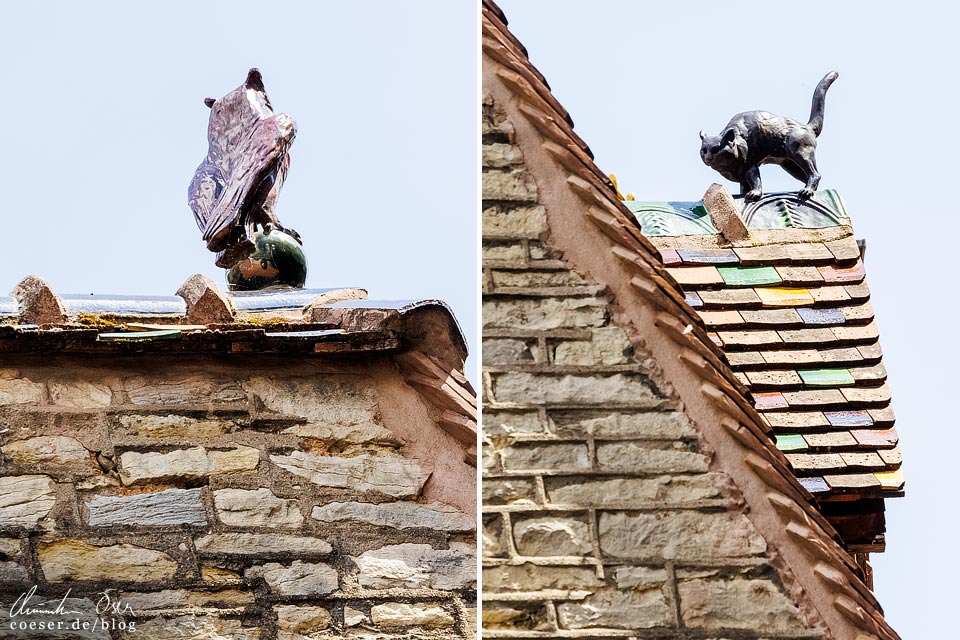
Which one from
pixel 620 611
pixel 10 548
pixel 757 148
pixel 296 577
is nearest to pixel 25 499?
pixel 10 548

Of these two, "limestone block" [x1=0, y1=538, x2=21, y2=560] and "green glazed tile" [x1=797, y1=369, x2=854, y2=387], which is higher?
"green glazed tile" [x1=797, y1=369, x2=854, y2=387]

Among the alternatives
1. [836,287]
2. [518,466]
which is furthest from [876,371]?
[518,466]

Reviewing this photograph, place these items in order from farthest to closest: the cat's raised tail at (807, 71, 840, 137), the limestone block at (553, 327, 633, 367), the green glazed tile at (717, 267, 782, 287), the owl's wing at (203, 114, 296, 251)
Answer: the cat's raised tail at (807, 71, 840, 137)
the owl's wing at (203, 114, 296, 251)
the green glazed tile at (717, 267, 782, 287)
the limestone block at (553, 327, 633, 367)

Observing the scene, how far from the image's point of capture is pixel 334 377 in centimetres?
484

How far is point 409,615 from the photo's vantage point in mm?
4613

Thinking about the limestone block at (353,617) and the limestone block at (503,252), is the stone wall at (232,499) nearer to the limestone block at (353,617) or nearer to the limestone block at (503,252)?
the limestone block at (353,617)

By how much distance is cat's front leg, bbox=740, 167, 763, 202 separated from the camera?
6.82 meters

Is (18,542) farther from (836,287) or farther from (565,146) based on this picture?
(836,287)

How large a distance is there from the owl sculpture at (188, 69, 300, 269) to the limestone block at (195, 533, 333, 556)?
196cm

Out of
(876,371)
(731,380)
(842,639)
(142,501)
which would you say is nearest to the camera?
(842,639)

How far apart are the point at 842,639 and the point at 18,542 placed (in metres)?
2.42

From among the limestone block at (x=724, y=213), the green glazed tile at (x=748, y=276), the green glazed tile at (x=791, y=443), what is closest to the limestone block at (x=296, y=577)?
the green glazed tile at (x=791, y=443)

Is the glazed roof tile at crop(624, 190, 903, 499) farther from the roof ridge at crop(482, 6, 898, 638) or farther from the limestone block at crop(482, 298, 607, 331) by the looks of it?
the limestone block at crop(482, 298, 607, 331)

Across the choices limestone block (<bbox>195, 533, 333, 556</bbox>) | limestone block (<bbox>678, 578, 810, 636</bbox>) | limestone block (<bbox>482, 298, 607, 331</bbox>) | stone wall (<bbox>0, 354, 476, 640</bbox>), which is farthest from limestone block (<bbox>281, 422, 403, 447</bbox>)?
limestone block (<bbox>678, 578, 810, 636</bbox>)
